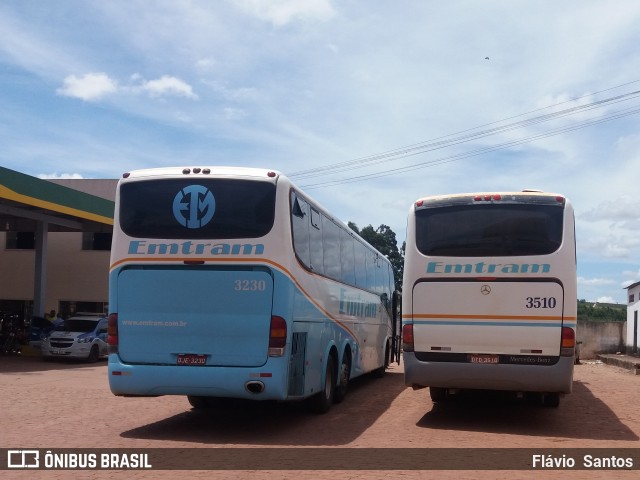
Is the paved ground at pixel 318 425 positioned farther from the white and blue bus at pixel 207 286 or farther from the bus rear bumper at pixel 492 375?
the white and blue bus at pixel 207 286

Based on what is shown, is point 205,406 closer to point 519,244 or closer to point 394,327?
point 519,244

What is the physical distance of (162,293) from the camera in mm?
9914

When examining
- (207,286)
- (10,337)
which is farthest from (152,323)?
(10,337)

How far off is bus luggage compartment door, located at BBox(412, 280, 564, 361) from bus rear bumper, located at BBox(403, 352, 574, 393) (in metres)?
0.19

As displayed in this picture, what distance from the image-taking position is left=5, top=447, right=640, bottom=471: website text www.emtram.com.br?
8.11m

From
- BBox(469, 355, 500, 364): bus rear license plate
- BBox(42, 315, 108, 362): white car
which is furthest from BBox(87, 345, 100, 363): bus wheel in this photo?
BBox(469, 355, 500, 364): bus rear license plate

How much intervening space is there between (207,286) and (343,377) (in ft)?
15.8

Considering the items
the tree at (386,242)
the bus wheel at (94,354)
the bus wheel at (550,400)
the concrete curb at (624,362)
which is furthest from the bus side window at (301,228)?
the tree at (386,242)

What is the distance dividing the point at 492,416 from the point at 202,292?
18.6ft

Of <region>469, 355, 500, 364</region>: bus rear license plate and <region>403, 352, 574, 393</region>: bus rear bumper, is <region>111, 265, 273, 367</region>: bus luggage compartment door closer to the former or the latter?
<region>403, 352, 574, 393</region>: bus rear bumper

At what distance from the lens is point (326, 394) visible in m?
12.2

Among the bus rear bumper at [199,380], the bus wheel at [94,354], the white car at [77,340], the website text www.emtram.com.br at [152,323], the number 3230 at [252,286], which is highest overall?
the number 3230 at [252,286]

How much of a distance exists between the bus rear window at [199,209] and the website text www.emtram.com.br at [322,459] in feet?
9.38

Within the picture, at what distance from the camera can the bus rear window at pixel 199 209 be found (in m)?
9.90
